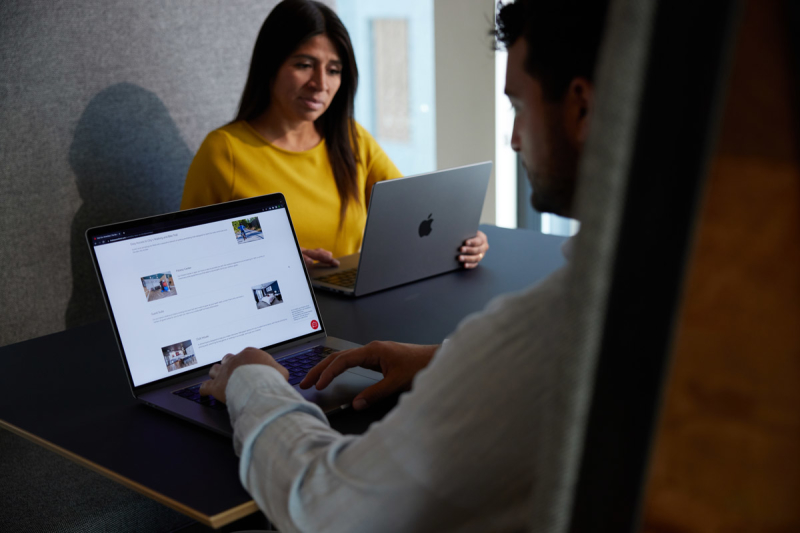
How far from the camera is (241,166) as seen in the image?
2061mm

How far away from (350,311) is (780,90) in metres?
1.13

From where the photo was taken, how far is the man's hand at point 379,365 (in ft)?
3.28

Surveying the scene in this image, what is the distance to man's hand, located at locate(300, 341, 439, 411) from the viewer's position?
100cm

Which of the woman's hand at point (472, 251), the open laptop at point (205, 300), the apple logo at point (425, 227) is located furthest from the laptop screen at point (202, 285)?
the woman's hand at point (472, 251)

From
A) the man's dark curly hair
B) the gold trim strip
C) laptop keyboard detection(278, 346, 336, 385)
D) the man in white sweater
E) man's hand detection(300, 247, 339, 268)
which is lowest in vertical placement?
man's hand detection(300, 247, 339, 268)

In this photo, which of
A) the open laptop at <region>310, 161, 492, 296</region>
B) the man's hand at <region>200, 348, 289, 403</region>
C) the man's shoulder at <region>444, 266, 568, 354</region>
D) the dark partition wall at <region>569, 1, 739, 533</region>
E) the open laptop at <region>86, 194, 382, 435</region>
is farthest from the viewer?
the open laptop at <region>310, 161, 492, 296</region>

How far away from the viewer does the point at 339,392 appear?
104 cm

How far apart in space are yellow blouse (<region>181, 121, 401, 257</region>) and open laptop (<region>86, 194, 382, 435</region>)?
794 mm

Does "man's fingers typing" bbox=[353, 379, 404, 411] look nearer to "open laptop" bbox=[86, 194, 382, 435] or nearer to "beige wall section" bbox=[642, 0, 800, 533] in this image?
"open laptop" bbox=[86, 194, 382, 435]

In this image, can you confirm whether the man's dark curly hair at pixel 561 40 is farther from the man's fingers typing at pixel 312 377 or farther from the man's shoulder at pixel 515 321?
the man's fingers typing at pixel 312 377

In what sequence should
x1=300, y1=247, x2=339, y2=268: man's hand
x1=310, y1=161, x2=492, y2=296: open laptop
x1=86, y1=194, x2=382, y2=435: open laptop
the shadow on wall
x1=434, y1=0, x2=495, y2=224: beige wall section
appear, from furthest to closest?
x1=434, y1=0, x2=495, y2=224: beige wall section < the shadow on wall < x1=300, y1=247, x2=339, y2=268: man's hand < x1=310, y1=161, x2=492, y2=296: open laptop < x1=86, y1=194, x2=382, y2=435: open laptop

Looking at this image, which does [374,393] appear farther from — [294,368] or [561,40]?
[561,40]

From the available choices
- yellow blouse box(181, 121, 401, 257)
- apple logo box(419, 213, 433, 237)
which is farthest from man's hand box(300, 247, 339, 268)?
yellow blouse box(181, 121, 401, 257)

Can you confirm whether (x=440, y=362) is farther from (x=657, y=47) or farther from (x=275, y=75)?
(x=275, y=75)
